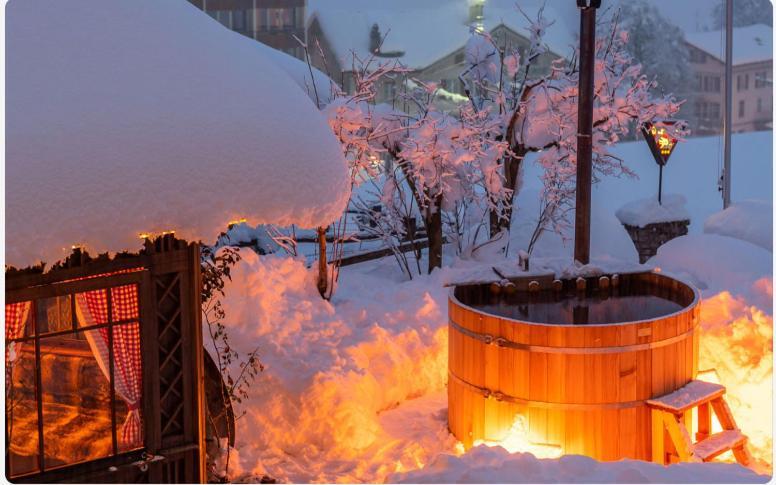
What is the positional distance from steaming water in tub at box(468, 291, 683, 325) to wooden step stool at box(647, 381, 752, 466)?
827mm

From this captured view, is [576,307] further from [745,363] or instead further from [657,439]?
[745,363]

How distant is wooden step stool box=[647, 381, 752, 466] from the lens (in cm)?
779

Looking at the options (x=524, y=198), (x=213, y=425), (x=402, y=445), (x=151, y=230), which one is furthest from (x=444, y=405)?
(x=524, y=198)

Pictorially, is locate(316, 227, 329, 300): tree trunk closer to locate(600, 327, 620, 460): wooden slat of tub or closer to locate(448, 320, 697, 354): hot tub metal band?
locate(448, 320, 697, 354): hot tub metal band

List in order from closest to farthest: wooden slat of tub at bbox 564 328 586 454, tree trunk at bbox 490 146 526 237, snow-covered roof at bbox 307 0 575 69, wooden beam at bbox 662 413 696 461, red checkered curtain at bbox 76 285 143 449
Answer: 1. red checkered curtain at bbox 76 285 143 449
2. wooden beam at bbox 662 413 696 461
3. wooden slat of tub at bbox 564 328 586 454
4. tree trunk at bbox 490 146 526 237
5. snow-covered roof at bbox 307 0 575 69

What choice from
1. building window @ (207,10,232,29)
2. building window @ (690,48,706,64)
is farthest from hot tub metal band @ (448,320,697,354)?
building window @ (690,48,706,64)

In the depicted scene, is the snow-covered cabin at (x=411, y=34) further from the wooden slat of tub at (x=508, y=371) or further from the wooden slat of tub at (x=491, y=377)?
the wooden slat of tub at (x=508, y=371)

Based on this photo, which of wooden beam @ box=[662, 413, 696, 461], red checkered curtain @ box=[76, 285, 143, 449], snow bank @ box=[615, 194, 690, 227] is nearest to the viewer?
red checkered curtain @ box=[76, 285, 143, 449]

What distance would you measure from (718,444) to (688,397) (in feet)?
1.55

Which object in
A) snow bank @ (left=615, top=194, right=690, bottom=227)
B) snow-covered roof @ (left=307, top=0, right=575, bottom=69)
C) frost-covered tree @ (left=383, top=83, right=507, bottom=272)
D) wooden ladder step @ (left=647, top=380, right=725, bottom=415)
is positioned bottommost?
wooden ladder step @ (left=647, top=380, right=725, bottom=415)

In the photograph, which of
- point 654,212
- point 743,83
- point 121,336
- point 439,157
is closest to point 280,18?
point 743,83

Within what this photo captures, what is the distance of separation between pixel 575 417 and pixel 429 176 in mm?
5637

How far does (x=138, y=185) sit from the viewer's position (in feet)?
19.1

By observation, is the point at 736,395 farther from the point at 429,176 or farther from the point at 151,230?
the point at 151,230
